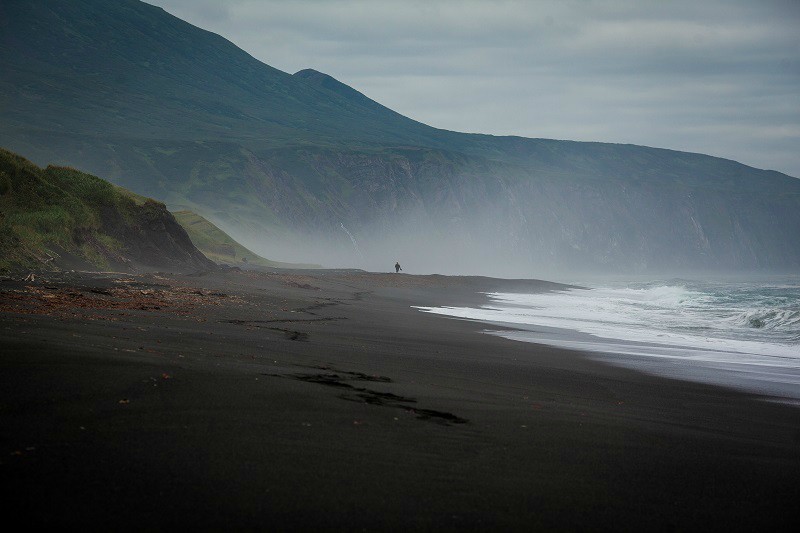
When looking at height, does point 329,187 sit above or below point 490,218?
above

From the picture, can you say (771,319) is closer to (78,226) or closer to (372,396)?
(372,396)

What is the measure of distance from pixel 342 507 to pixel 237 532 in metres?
0.69

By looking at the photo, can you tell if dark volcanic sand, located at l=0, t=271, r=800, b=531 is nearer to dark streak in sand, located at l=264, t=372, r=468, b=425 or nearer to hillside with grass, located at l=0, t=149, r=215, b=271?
dark streak in sand, located at l=264, t=372, r=468, b=425

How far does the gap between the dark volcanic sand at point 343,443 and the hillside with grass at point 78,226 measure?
11.0 metres

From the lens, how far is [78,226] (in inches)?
955

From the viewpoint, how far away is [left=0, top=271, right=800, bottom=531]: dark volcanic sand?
4.26 meters

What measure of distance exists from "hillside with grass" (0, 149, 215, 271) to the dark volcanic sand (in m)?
11.0

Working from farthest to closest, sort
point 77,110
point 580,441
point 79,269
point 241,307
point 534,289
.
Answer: point 77,110 → point 534,289 → point 79,269 → point 241,307 → point 580,441

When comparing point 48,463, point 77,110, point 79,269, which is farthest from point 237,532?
point 77,110

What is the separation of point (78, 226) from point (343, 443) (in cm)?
2148

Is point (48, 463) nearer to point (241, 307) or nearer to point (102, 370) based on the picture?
point (102, 370)

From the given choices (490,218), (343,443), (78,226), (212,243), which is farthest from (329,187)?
(343,443)

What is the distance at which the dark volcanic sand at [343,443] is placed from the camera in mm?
4258

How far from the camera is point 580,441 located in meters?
6.52
